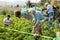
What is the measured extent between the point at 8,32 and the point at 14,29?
0.74m

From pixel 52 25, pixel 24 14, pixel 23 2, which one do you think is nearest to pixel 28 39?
pixel 52 25

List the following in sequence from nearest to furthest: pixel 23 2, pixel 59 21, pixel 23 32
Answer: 1. pixel 23 32
2. pixel 59 21
3. pixel 23 2

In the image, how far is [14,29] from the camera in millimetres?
12266

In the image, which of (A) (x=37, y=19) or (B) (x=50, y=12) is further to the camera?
(B) (x=50, y=12)

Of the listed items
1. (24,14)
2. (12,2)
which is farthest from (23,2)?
(24,14)

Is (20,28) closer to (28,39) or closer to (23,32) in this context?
(23,32)

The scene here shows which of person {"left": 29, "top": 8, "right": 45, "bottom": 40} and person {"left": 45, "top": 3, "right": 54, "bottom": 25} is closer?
person {"left": 29, "top": 8, "right": 45, "bottom": 40}

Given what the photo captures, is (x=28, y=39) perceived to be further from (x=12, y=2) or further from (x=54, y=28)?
(x=12, y=2)

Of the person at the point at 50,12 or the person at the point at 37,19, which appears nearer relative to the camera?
the person at the point at 37,19

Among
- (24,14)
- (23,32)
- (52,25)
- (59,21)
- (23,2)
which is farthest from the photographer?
(23,2)

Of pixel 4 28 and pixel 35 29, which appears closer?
pixel 35 29

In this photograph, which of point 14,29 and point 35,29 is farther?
point 14,29

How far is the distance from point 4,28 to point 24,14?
4.36 meters

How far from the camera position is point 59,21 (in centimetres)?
1306
